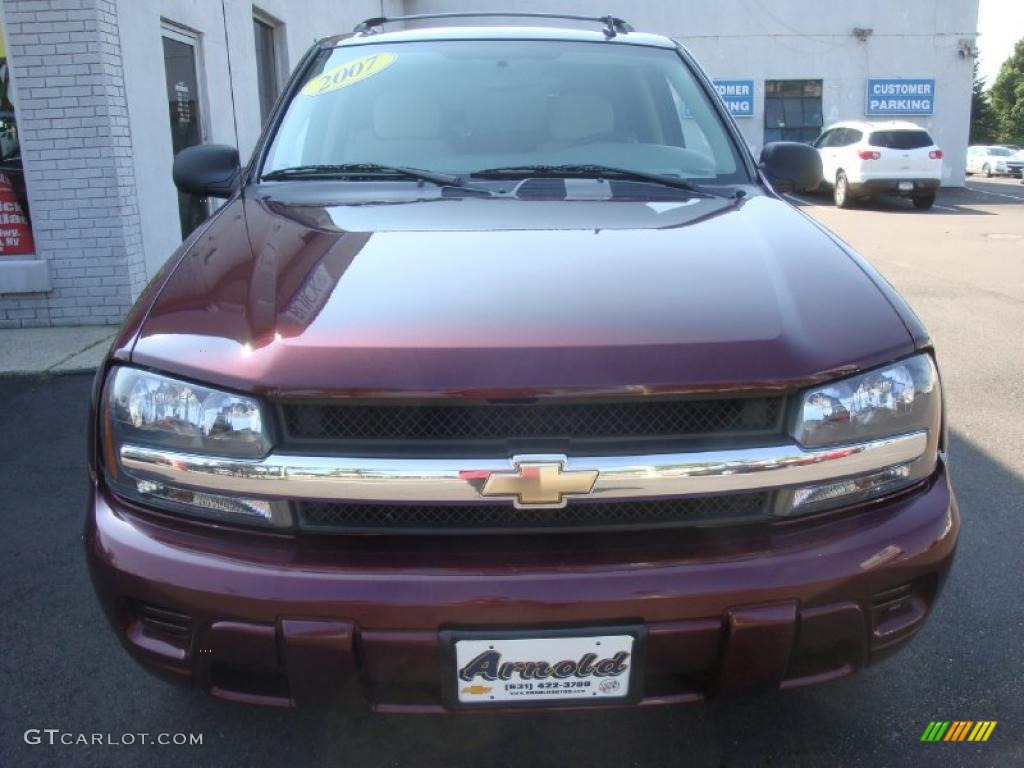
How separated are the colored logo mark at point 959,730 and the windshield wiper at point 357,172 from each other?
191cm

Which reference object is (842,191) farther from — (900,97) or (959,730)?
(959,730)

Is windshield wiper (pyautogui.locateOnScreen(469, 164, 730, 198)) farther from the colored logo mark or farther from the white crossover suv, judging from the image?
the white crossover suv

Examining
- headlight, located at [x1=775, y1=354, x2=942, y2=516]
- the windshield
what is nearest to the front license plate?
headlight, located at [x1=775, y1=354, x2=942, y2=516]

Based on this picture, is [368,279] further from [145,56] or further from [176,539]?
[145,56]

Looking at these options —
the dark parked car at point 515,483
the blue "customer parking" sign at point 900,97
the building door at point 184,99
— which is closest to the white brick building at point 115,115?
the building door at point 184,99

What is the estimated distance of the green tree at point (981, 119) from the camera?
53.9 metres

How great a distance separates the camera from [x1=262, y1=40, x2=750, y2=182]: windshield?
114 inches

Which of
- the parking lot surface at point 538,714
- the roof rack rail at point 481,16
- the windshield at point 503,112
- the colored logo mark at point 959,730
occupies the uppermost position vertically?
the roof rack rail at point 481,16

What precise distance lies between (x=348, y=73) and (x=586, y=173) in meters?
0.99

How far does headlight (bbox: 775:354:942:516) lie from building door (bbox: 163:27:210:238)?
6.71 metres

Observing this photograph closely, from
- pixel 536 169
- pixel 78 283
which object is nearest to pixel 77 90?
pixel 78 283

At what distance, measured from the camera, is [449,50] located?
3158 millimetres

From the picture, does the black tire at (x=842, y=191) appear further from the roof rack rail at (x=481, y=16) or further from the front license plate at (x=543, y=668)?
A: the front license plate at (x=543, y=668)

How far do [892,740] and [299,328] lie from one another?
1.72 m
